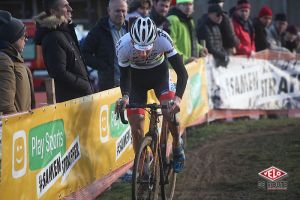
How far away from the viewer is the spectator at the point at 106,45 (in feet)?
31.2

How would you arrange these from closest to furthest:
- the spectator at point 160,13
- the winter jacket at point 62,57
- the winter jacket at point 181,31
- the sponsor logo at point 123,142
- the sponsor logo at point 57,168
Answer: the sponsor logo at point 57,168 < the winter jacket at point 62,57 < the sponsor logo at point 123,142 < the spectator at point 160,13 < the winter jacket at point 181,31

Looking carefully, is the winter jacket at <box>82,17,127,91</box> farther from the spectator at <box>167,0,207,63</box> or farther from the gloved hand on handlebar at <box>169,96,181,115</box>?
the spectator at <box>167,0,207,63</box>

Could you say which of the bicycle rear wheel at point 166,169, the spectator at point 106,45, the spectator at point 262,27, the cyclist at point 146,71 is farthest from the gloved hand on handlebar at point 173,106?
the spectator at point 262,27

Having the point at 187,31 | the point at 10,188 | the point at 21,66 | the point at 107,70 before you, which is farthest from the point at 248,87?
the point at 10,188

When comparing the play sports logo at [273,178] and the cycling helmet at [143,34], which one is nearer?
the cycling helmet at [143,34]

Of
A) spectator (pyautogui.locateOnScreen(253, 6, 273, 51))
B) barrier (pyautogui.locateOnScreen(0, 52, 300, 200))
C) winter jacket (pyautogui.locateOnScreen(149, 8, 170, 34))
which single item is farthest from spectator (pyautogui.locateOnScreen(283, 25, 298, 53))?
winter jacket (pyautogui.locateOnScreen(149, 8, 170, 34))

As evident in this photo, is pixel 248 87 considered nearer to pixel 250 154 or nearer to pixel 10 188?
pixel 250 154

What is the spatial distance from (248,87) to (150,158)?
7.74 meters

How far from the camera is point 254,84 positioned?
49.6 ft

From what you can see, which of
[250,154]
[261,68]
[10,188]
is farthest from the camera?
[261,68]

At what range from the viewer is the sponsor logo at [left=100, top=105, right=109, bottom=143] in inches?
330

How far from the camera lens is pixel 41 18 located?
8164mm

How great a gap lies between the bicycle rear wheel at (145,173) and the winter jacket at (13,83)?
1132 millimetres

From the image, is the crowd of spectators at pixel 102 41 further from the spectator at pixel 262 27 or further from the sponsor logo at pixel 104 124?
the sponsor logo at pixel 104 124
